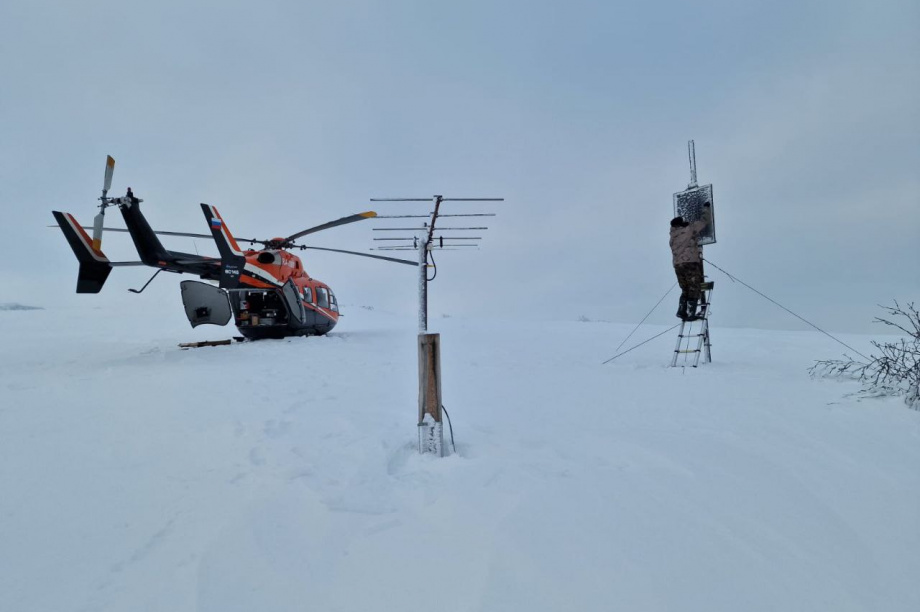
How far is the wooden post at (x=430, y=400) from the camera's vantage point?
338cm

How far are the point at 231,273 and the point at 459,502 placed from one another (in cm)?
828

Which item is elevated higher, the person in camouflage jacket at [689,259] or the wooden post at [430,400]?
the person in camouflage jacket at [689,259]

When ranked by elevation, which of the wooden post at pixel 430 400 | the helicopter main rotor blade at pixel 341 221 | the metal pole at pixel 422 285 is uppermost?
the helicopter main rotor blade at pixel 341 221

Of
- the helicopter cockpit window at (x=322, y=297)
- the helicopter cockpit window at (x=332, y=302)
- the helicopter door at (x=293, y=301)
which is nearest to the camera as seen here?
the helicopter door at (x=293, y=301)

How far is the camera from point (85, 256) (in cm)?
848

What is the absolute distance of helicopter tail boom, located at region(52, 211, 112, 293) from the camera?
8297 millimetres

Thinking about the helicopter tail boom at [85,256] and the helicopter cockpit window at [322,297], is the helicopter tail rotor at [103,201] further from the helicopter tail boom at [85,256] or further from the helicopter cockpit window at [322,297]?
the helicopter cockpit window at [322,297]

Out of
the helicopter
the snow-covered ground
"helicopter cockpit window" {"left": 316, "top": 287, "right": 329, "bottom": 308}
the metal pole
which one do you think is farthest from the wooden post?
"helicopter cockpit window" {"left": 316, "top": 287, "right": 329, "bottom": 308}

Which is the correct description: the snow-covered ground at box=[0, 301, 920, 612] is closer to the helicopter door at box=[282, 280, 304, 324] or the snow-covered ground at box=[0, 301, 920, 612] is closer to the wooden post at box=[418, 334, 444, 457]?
the wooden post at box=[418, 334, 444, 457]

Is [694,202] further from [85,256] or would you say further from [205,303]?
[85,256]

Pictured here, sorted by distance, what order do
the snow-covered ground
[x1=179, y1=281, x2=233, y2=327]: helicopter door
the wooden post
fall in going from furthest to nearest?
[x1=179, y1=281, x2=233, y2=327]: helicopter door → the wooden post → the snow-covered ground

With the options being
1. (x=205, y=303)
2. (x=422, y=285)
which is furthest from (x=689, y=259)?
(x=205, y=303)

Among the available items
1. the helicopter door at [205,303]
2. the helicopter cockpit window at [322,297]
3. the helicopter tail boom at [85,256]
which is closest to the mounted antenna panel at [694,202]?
the helicopter cockpit window at [322,297]

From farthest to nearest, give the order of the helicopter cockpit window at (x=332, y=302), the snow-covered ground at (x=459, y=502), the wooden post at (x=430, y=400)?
the helicopter cockpit window at (x=332, y=302) → the wooden post at (x=430, y=400) → the snow-covered ground at (x=459, y=502)
